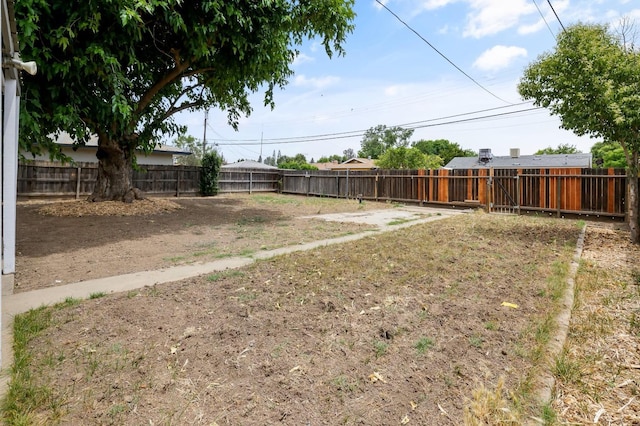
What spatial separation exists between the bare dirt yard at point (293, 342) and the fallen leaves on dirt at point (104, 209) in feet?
13.9

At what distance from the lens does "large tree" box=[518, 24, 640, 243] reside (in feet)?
20.1

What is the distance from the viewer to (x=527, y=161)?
28.5m

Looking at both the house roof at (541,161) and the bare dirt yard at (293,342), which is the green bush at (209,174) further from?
the house roof at (541,161)

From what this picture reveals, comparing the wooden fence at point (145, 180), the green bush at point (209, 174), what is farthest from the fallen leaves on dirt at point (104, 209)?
the green bush at point (209, 174)

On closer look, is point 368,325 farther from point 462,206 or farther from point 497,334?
point 462,206

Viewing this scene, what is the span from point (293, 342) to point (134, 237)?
5.30m

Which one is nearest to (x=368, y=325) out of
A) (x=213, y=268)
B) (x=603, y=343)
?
(x=603, y=343)

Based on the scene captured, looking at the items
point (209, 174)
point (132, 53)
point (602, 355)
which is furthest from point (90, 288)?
point (209, 174)

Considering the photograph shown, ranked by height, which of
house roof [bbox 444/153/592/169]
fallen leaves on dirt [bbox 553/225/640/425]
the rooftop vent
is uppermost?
the rooftop vent

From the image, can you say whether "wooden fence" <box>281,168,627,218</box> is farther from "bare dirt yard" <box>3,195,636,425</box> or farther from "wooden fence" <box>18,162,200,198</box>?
"wooden fence" <box>18,162,200,198</box>

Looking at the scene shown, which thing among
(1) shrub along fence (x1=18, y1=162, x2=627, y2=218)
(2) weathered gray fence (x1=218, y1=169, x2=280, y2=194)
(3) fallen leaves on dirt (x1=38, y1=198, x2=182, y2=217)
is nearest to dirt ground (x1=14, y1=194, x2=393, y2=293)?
(3) fallen leaves on dirt (x1=38, y1=198, x2=182, y2=217)

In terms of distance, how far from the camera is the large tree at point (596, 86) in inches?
242

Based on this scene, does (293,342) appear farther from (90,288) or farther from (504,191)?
(504,191)

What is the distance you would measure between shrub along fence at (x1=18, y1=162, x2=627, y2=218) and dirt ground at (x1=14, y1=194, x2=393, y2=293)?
451cm
